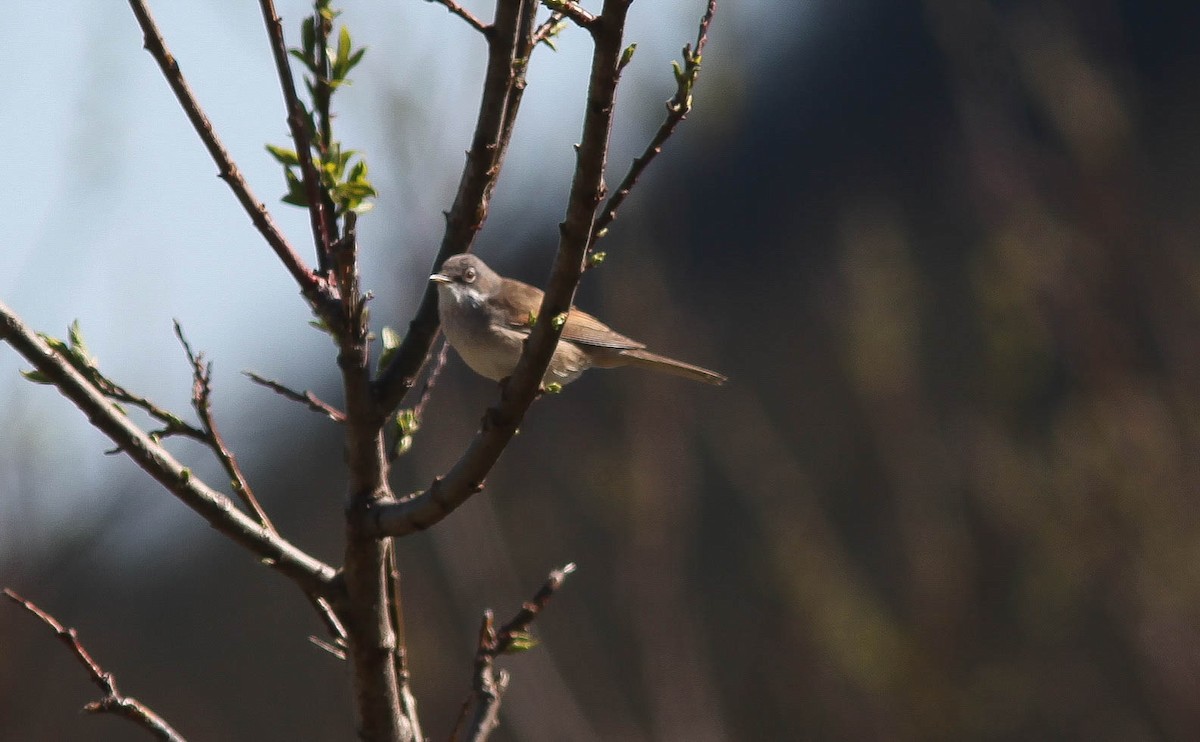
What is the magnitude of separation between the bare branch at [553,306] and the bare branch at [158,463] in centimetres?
19

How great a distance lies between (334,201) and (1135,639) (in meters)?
3.86

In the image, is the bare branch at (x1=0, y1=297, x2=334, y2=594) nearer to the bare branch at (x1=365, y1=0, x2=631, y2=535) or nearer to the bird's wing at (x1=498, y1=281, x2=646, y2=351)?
the bare branch at (x1=365, y1=0, x2=631, y2=535)

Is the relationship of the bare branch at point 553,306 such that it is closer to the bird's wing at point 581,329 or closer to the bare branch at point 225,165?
the bare branch at point 225,165

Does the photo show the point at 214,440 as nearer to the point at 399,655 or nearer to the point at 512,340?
the point at 399,655

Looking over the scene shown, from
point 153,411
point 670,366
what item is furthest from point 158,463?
point 670,366

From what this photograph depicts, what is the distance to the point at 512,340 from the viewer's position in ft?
17.5

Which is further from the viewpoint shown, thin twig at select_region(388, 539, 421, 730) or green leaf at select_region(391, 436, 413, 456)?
green leaf at select_region(391, 436, 413, 456)

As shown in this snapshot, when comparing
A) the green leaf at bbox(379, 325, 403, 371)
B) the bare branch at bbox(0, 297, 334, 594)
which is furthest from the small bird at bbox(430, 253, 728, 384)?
the bare branch at bbox(0, 297, 334, 594)

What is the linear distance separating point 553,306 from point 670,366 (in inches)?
127

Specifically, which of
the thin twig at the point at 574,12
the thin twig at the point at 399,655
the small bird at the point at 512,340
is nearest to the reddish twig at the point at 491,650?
the thin twig at the point at 399,655

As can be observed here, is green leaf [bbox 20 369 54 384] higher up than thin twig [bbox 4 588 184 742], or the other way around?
green leaf [bbox 20 369 54 384]

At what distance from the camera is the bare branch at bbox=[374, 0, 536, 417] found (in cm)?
253

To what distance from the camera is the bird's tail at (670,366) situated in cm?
534

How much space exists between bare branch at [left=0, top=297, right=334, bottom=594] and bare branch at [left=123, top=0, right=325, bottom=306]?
16.0 inches
